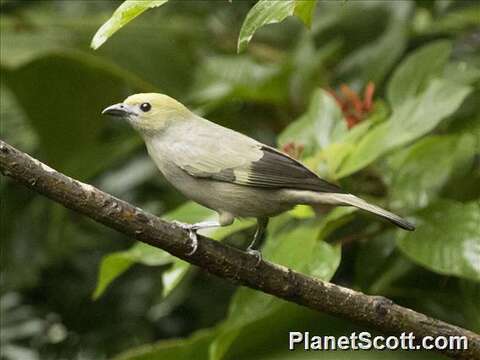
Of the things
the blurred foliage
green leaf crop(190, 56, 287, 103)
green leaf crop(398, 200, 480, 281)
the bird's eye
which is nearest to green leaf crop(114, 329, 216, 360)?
the blurred foliage

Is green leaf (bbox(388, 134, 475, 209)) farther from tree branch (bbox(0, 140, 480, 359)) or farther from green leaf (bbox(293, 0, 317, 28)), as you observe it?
green leaf (bbox(293, 0, 317, 28))

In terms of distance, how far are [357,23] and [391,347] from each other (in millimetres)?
1521

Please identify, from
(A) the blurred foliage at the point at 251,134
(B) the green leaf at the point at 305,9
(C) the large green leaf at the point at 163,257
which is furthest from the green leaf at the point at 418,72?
(B) the green leaf at the point at 305,9

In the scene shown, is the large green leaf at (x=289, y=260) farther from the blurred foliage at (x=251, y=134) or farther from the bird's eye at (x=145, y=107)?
the bird's eye at (x=145, y=107)

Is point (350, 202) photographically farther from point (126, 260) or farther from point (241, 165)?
point (126, 260)

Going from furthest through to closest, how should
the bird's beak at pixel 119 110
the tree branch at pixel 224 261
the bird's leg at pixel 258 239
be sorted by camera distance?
1. the bird's beak at pixel 119 110
2. the bird's leg at pixel 258 239
3. the tree branch at pixel 224 261

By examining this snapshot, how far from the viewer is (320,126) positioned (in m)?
2.49

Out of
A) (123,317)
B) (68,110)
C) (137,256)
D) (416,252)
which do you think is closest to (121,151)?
(68,110)

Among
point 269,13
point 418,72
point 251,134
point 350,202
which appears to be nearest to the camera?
point 269,13

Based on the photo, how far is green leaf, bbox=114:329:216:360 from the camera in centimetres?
234

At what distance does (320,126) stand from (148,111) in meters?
0.67

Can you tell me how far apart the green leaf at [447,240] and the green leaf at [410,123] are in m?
0.20

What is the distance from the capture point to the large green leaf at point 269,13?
1647mm

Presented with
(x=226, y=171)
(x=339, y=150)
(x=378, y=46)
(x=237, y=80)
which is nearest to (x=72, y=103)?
(x=237, y=80)
